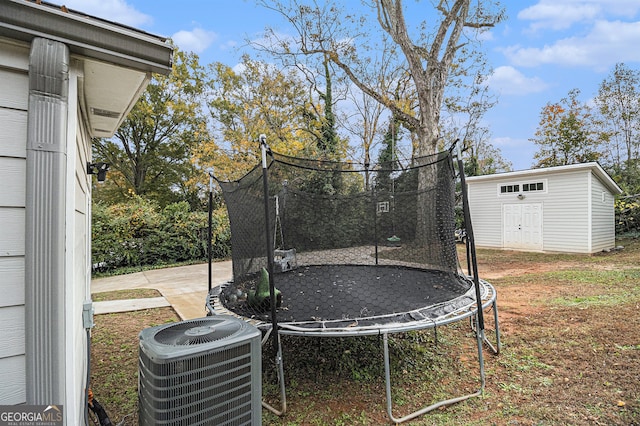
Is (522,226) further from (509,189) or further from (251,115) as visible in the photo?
(251,115)

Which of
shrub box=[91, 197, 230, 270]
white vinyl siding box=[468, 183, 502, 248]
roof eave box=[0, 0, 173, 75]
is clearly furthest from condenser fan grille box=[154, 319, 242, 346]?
white vinyl siding box=[468, 183, 502, 248]

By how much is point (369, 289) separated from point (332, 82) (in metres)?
12.0

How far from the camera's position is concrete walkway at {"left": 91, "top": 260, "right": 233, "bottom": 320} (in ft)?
14.4

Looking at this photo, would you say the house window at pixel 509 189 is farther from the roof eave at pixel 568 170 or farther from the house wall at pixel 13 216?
the house wall at pixel 13 216

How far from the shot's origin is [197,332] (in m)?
1.45

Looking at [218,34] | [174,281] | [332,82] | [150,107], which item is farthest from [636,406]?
[150,107]

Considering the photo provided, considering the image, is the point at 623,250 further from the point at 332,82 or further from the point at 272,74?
the point at 272,74

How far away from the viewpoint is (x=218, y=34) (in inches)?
408

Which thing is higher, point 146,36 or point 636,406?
point 146,36

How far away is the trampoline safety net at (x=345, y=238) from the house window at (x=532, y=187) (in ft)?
28.2

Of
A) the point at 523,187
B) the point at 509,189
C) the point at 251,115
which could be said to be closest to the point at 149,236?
the point at 251,115

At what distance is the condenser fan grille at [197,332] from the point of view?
1.37m

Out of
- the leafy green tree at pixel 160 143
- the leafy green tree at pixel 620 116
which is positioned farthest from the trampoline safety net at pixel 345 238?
the leafy green tree at pixel 620 116

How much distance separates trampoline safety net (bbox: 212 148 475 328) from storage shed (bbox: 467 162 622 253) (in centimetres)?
850
